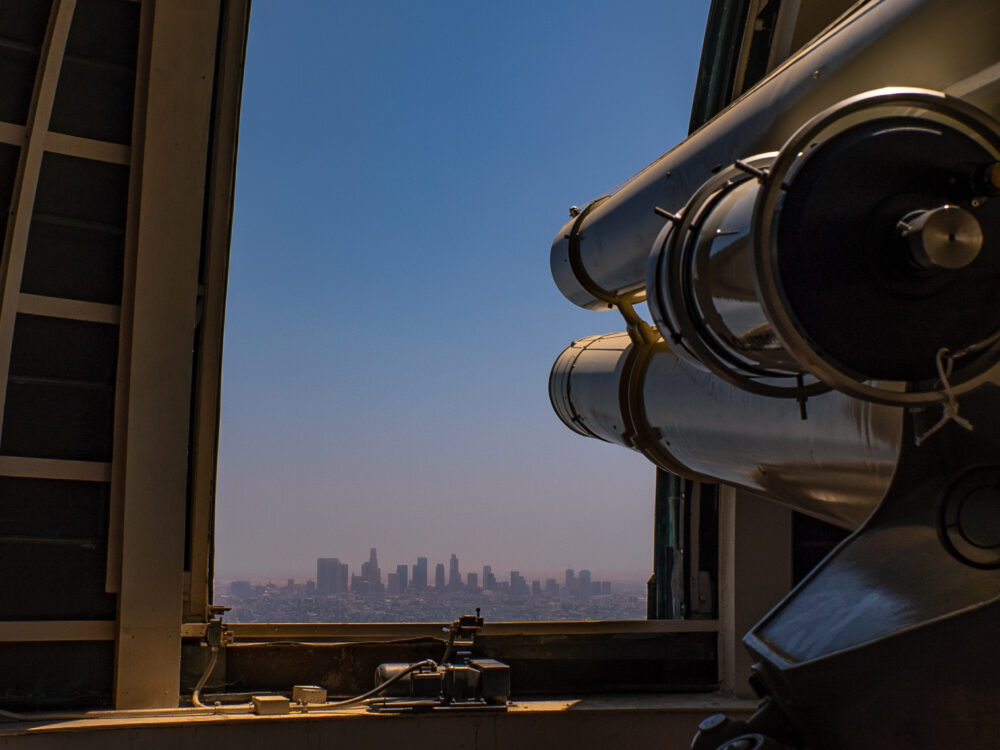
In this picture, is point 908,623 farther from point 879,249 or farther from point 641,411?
point 641,411

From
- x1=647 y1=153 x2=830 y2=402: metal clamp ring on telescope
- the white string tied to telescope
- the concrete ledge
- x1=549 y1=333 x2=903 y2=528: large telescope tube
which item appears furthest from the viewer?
the concrete ledge

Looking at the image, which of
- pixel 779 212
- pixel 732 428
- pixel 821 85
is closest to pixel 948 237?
pixel 779 212

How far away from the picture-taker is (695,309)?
2586mm

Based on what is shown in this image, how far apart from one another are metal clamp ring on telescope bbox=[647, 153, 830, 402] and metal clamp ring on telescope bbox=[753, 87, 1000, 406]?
49 centimetres

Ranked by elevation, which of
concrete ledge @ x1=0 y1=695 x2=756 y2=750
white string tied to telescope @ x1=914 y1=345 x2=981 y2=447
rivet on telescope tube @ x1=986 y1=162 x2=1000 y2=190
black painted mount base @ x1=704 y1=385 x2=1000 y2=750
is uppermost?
rivet on telescope tube @ x1=986 y1=162 x2=1000 y2=190

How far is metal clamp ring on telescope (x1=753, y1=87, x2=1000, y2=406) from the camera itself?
6.27ft

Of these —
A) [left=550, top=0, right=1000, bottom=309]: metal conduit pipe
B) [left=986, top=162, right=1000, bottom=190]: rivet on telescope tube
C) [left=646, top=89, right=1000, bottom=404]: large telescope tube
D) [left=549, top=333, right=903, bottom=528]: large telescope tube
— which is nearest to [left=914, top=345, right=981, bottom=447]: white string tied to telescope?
[left=646, top=89, right=1000, bottom=404]: large telescope tube

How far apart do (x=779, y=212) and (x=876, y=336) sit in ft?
0.98

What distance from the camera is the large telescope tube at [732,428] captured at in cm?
264

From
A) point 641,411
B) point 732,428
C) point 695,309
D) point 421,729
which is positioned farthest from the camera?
point 421,729

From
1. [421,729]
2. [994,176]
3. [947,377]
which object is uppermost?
[994,176]

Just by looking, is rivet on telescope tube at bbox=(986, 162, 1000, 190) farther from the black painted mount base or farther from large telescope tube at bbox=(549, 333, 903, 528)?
large telescope tube at bbox=(549, 333, 903, 528)

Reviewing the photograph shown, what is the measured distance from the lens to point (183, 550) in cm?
665

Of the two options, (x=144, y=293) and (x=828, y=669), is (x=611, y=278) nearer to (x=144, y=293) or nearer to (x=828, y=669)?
(x=828, y=669)
